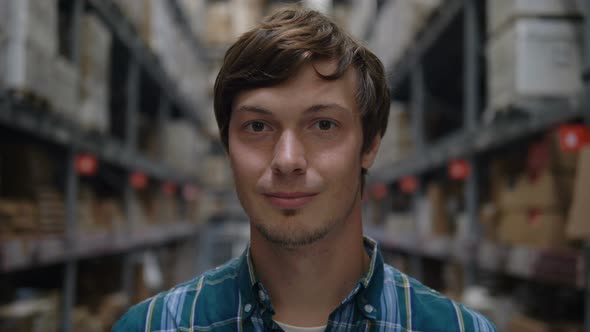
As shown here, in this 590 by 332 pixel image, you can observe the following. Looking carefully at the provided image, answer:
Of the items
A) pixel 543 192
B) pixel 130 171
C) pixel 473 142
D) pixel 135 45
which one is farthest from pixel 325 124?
pixel 130 171

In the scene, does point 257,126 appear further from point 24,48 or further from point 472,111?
point 472,111

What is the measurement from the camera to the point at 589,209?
6.98 feet

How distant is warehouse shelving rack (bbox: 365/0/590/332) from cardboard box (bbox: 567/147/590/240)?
0.70ft

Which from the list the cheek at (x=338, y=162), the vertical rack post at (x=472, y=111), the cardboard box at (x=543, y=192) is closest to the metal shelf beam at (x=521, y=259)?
the vertical rack post at (x=472, y=111)

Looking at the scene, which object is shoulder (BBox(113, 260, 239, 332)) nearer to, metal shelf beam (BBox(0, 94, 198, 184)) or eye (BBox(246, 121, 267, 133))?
eye (BBox(246, 121, 267, 133))

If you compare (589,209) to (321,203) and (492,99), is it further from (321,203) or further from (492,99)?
(321,203)

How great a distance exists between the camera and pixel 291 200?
1062 millimetres

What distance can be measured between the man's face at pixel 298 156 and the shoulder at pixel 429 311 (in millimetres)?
204

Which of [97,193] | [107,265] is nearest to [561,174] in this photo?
[107,265]

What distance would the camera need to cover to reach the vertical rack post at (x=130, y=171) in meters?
5.41

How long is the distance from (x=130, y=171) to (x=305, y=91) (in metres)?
5.02

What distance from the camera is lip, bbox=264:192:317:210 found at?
41.8 inches

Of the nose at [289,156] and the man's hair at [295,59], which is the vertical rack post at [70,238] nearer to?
the man's hair at [295,59]

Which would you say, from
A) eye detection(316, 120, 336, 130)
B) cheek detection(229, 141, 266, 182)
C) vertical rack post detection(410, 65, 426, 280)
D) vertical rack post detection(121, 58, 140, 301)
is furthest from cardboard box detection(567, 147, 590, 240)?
vertical rack post detection(121, 58, 140, 301)
